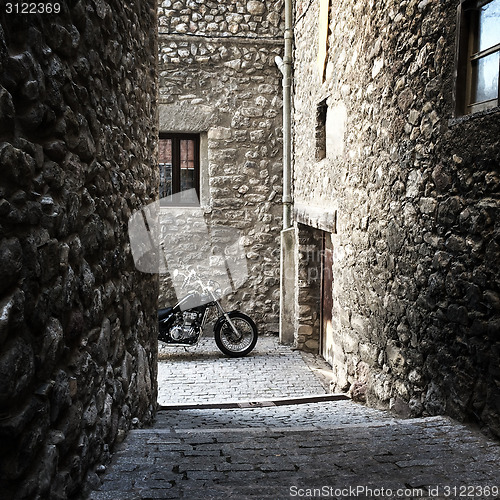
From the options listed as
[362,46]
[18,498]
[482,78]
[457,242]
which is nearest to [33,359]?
[18,498]

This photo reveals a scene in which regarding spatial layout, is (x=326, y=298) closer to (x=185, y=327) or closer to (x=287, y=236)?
(x=287, y=236)

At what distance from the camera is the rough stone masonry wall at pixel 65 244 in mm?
1410

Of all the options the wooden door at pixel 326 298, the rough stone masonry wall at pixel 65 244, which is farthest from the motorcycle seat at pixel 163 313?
the rough stone masonry wall at pixel 65 244

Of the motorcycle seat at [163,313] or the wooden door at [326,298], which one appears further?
the motorcycle seat at [163,313]

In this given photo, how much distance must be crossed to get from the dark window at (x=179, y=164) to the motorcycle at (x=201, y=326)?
5.50ft

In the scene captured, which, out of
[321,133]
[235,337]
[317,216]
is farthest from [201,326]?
[321,133]

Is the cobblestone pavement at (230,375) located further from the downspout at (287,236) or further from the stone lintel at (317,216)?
the stone lintel at (317,216)

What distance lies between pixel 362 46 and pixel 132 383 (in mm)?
3136

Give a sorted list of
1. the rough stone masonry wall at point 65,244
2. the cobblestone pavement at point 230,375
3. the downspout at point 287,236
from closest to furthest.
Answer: the rough stone masonry wall at point 65,244 → the cobblestone pavement at point 230,375 → the downspout at point 287,236

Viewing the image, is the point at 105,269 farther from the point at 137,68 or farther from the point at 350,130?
the point at 350,130

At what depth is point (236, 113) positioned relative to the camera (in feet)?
25.9

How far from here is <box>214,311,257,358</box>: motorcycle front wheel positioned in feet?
22.6

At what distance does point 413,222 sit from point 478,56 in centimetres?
102

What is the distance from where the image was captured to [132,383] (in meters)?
3.11
